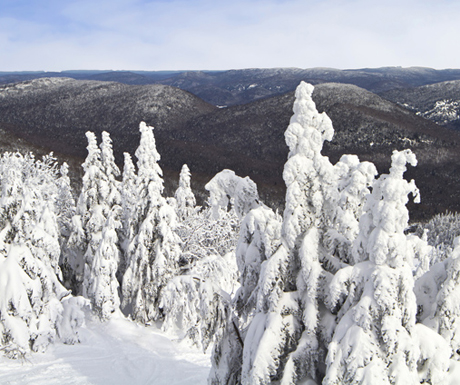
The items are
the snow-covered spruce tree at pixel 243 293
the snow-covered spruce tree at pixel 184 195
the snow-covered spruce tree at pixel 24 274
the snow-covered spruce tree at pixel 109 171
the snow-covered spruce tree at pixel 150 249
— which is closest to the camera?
the snow-covered spruce tree at pixel 243 293

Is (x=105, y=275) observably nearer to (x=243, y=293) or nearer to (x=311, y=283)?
(x=243, y=293)

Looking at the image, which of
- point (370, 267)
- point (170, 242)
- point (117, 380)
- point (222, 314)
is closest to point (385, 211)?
point (370, 267)

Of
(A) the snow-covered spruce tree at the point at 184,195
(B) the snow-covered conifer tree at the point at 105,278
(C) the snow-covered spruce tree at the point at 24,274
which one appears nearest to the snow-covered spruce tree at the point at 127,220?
(B) the snow-covered conifer tree at the point at 105,278

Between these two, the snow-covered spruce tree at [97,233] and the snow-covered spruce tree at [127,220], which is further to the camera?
the snow-covered spruce tree at [127,220]

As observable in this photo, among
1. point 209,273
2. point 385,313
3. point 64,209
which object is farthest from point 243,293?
point 64,209

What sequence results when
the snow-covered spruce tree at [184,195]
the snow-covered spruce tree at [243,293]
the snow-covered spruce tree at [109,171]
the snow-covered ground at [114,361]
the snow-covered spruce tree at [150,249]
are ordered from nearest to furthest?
the snow-covered spruce tree at [243,293]
the snow-covered ground at [114,361]
the snow-covered spruce tree at [150,249]
the snow-covered spruce tree at [109,171]
the snow-covered spruce tree at [184,195]

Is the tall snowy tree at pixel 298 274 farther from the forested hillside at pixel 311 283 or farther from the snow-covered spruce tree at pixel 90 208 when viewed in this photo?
the snow-covered spruce tree at pixel 90 208
